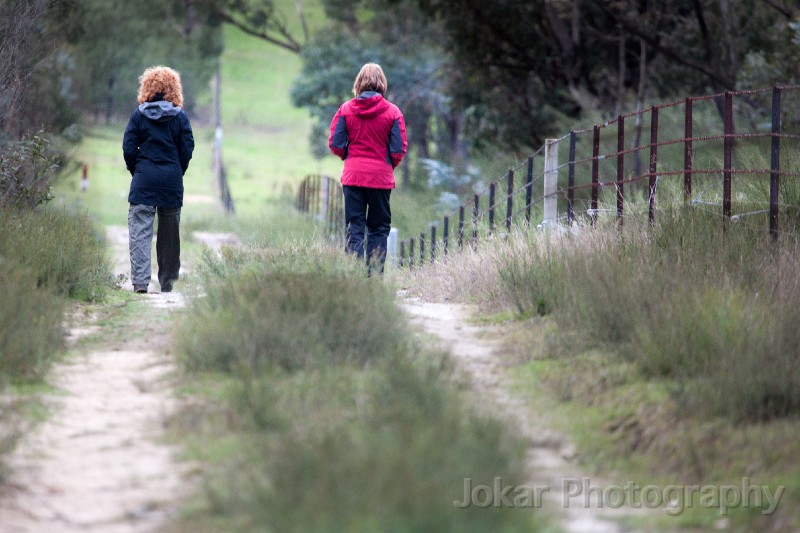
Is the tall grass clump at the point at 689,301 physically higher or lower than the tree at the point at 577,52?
lower

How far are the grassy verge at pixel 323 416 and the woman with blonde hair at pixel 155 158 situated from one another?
2305 mm

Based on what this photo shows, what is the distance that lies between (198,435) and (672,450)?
79.9 inches

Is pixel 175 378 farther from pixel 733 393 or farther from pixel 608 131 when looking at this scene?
pixel 608 131

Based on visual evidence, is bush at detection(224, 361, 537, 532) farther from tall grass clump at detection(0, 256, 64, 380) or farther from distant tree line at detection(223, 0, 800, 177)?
distant tree line at detection(223, 0, 800, 177)

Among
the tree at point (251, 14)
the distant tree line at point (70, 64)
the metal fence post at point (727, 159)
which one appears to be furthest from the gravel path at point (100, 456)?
the tree at point (251, 14)

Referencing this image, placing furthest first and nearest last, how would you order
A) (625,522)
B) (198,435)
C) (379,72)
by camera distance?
(379,72)
(198,435)
(625,522)

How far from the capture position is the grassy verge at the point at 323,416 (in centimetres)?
372

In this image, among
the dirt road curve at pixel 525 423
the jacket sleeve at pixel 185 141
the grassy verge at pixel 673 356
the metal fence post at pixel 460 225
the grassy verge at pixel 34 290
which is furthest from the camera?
the metal fence post at pixel 460 225

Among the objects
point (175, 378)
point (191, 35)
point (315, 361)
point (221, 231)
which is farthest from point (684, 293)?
point (191, 35)

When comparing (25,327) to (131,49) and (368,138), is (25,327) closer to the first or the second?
(368,138)

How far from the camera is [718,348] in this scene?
580 cm

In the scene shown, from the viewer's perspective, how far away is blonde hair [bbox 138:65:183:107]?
9.75 m

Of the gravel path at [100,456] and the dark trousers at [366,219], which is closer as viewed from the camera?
the gravel path at [100,456]

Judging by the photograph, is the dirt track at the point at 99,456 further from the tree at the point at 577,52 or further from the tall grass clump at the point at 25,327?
the tree at the point at 577,52
